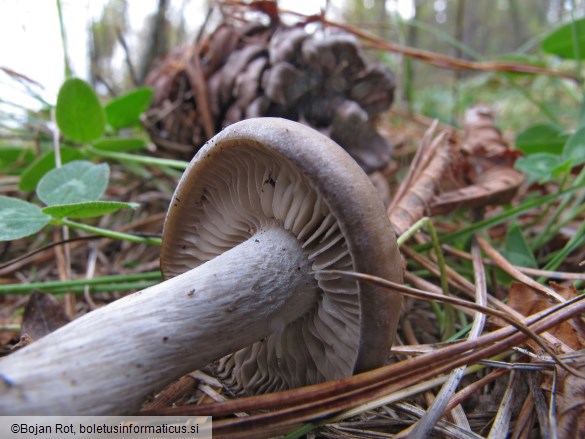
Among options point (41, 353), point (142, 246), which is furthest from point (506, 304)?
point (142, 246)

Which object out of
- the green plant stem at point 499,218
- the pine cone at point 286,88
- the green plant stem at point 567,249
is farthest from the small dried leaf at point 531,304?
the pine cone at point 286,88

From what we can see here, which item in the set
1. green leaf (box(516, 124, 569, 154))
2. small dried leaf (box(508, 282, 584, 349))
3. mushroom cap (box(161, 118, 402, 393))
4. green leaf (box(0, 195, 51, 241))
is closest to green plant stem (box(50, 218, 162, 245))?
green leaf (box(0, 195, 51, 241))

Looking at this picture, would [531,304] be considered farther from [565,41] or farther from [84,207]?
[565,41]

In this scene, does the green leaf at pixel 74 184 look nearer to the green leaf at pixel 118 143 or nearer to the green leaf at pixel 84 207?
the green leaf at pixel 84 207

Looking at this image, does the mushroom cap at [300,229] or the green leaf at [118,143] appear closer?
the mushroom cap at [300,229]

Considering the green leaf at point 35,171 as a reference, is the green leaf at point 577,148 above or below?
above
